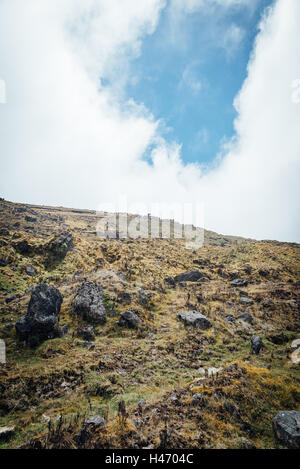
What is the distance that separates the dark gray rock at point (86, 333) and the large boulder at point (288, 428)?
10.0 meters

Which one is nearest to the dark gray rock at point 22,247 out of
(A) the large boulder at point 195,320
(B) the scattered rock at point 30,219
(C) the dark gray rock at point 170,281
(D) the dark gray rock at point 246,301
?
(C) the dark gray rock at point 170,281

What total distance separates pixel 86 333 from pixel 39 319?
9.88 feet

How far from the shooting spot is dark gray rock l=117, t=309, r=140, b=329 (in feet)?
45.9

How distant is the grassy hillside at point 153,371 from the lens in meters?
5.79

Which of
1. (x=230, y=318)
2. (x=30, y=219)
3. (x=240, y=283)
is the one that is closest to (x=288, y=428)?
(x=230, y=318)

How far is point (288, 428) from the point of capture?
5.47 m

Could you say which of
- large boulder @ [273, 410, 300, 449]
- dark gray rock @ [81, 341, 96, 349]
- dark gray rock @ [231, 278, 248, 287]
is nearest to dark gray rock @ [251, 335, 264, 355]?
large boulder @ [273, 410, 300, 449]

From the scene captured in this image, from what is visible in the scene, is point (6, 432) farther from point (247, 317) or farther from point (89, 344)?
point (247, 317)

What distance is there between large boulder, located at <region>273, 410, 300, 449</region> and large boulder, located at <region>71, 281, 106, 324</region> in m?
11.0

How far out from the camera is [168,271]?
30.5 m

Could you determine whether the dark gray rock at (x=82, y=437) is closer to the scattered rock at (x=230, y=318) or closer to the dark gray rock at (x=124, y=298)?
the dark gray rock at (x=124, y=298)

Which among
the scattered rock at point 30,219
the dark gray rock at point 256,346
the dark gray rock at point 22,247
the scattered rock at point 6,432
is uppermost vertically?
the scattered rock at point 30,219
